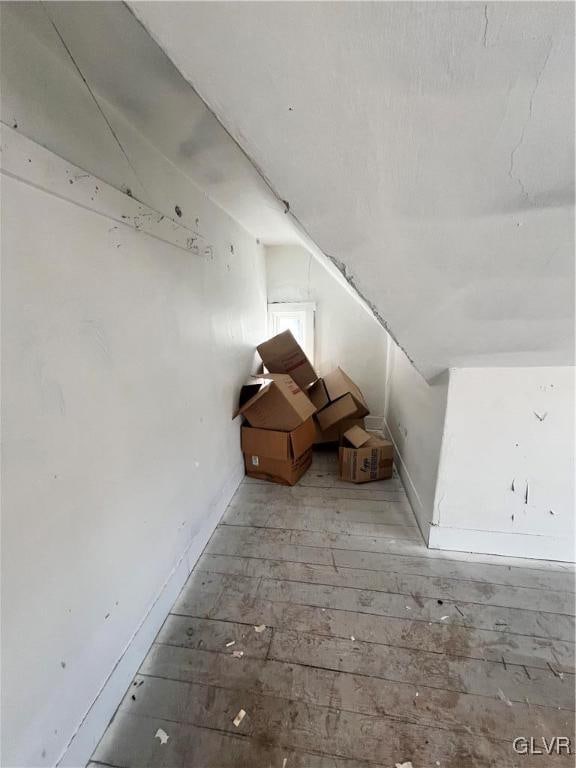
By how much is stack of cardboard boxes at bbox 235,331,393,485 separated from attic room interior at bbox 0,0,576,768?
429mm

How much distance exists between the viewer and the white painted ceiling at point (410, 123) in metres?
0.48

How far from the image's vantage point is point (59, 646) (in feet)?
2.79

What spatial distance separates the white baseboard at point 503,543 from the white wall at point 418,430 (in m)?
0.08

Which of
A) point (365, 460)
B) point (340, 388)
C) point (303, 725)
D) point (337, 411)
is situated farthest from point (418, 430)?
point (303, 725)

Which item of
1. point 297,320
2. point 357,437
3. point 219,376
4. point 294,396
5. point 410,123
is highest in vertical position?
point 410,123

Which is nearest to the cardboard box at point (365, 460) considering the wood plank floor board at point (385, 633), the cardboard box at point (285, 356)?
the cardboard box at point (285, 356)

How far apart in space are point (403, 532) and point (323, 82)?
1987 mm

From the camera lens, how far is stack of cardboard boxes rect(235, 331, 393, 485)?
221cm

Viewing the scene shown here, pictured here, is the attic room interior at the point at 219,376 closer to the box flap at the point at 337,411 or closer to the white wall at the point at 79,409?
the white wall at the point at 79,409

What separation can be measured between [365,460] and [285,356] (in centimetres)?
106

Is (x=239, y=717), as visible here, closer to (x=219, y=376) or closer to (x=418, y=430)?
(x=219, y=376)

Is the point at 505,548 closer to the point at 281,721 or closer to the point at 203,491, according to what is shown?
the point at 281,721

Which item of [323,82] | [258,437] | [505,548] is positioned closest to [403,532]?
Answer: [505,548]

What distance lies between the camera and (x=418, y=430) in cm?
205
